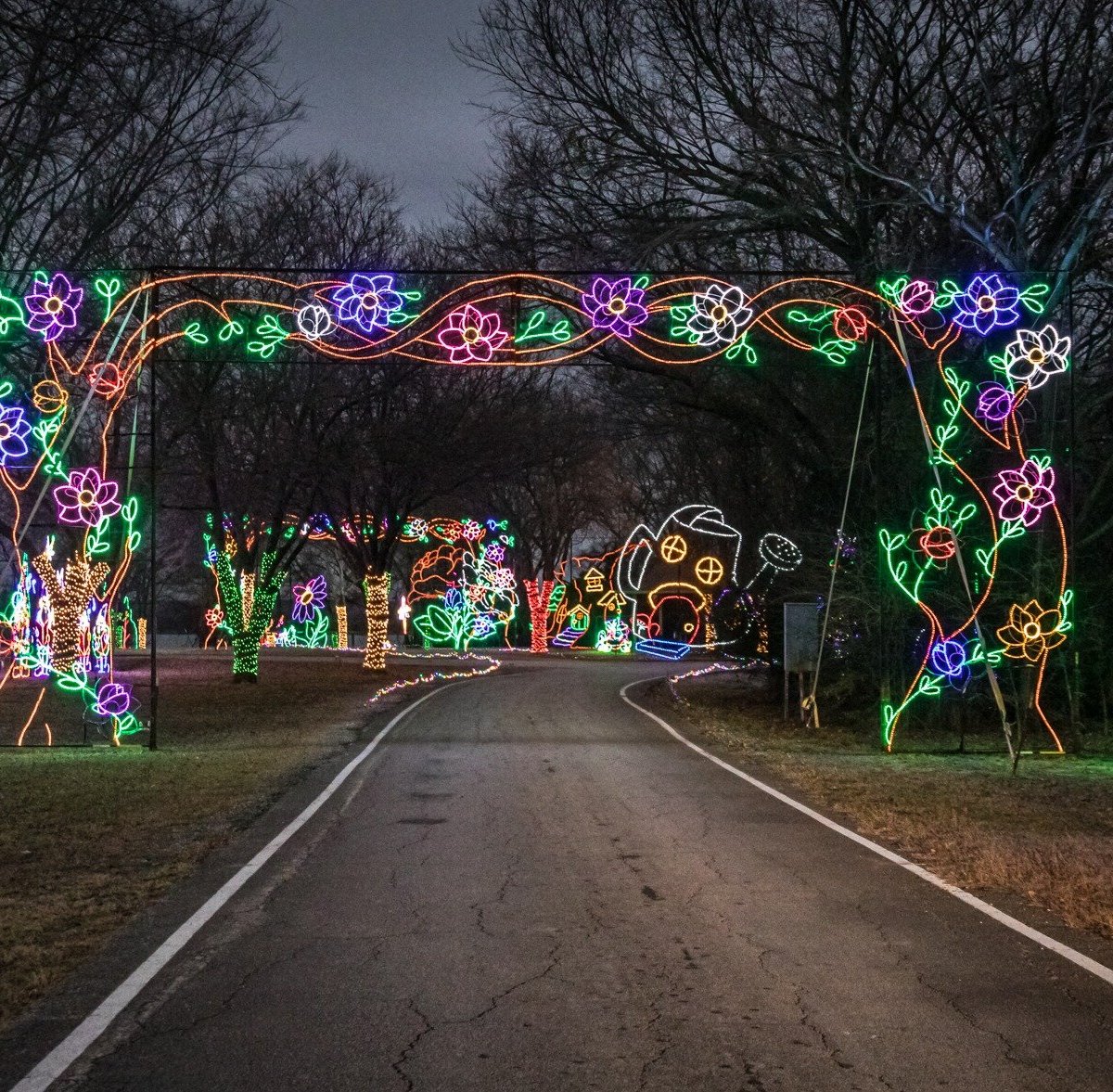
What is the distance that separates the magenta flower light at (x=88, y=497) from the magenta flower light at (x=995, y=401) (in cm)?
1199

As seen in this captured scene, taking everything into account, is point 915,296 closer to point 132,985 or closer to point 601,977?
point 601,977

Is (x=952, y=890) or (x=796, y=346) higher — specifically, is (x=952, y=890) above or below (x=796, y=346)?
below

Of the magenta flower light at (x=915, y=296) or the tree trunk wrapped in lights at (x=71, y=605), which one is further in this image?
the tree trunk wrapped in lights at (x=71, y=605)

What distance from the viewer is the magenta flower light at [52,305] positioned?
17047 mm

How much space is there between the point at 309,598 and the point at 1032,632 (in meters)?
62.8

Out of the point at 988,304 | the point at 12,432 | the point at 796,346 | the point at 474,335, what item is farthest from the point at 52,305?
the point at 988,304

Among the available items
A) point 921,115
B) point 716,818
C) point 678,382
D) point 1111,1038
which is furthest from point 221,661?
point 1111,1038

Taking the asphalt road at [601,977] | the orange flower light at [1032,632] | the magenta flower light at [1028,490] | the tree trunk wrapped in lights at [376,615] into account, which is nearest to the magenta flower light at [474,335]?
the magenta flower light at [1028,490]

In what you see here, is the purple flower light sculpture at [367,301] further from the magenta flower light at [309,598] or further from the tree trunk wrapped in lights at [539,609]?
the magenta flower light at [309,598]

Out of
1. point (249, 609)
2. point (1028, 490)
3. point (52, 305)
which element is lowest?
point (249, 609)

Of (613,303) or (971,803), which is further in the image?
(613,303)

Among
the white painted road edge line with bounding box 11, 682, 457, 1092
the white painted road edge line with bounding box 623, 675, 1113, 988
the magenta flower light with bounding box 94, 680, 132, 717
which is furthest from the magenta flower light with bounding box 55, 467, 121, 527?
the white painted road edge line with bounding box 623, 675, 1113, 988

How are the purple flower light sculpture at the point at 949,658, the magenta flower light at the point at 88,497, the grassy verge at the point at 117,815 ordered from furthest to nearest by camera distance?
1. the purple flower light sculpture at the point at 949,658
2. the magenta flower light at the point at 88,497
3. the grassy verge at the point at 117,815

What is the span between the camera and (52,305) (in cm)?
1702
